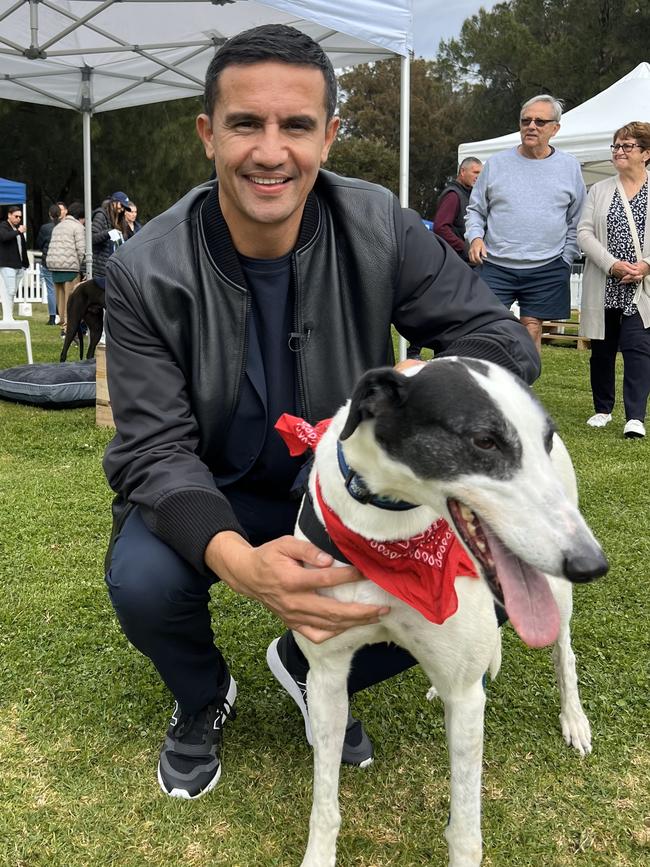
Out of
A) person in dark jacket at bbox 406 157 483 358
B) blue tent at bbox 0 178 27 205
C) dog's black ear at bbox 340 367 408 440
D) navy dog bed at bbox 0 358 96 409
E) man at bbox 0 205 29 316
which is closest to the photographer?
dog's black ear at bbox 340 367 408 440

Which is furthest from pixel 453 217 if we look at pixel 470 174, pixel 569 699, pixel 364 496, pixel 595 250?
pixel 364 496

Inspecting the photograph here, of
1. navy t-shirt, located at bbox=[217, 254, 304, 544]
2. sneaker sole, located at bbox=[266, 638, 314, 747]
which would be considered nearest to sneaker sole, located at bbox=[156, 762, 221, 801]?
sneaker sole, located at bbox=[266, 638, 314, 747]

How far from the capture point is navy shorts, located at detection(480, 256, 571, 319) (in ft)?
19.2

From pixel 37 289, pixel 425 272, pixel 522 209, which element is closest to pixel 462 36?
pixel 37 289

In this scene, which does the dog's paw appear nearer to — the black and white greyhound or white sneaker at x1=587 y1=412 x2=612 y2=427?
the black and white greyhound

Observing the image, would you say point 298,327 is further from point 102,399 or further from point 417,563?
point 102,399

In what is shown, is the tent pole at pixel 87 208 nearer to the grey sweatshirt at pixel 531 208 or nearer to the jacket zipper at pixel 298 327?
the grey sweatshirt at pixel 531 208

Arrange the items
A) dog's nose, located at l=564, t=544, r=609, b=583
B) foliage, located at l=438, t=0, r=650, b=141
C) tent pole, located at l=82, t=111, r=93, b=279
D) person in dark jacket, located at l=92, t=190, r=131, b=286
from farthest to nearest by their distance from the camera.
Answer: foliage, located at l=438, t=0, r=650, b=141, person in dark jacket, located at l=92, t=190, r=131, b=286, tent pole, located at l=82, t=111, r=93, b=279, dog's nose, located at l=564, t=544, r=609, b=583

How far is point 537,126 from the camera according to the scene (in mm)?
5625

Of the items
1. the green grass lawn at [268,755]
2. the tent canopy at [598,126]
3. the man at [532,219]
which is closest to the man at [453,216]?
the man at [532,219]

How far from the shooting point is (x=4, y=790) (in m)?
2.07

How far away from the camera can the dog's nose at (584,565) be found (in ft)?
4.06

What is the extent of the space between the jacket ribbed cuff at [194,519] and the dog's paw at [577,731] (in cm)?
118

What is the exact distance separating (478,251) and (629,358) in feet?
4.44
